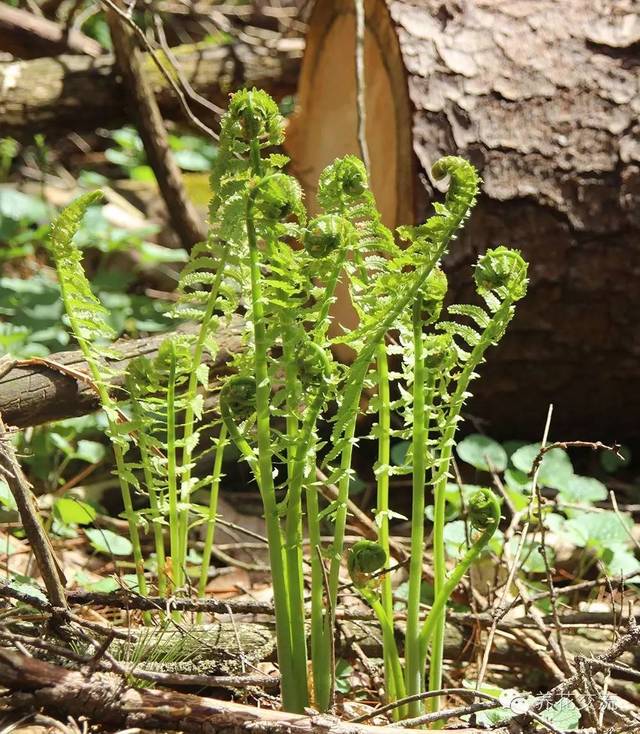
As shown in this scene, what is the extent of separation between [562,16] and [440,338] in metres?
1.47

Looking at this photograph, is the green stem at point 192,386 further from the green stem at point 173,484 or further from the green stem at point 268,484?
the green stem at point 268,484

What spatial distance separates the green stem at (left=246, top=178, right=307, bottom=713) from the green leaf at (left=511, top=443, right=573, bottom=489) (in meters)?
0.92

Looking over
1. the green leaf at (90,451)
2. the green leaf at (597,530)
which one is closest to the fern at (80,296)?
the green leaf at (90,451)

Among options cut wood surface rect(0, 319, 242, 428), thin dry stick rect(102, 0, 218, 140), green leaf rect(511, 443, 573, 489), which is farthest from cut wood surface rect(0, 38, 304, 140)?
green leaf rect(511, 443, 573, 489)

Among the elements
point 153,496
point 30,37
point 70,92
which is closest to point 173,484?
point 153,496

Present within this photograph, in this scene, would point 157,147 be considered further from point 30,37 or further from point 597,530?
point 597,530

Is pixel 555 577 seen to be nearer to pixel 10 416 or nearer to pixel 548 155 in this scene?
pixel 548 155

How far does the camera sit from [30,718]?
3.19ft

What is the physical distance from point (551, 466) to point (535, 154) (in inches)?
28.2

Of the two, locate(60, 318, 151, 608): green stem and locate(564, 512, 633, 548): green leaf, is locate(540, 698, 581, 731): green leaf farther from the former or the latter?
locate(564, 512, 633, 548): green leaf

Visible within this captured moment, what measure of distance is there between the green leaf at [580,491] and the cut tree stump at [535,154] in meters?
0.38

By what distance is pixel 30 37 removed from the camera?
3328mm

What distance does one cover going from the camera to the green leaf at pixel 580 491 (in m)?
1.96

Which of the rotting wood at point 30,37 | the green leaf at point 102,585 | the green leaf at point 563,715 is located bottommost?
the green leaf at point 102,585
